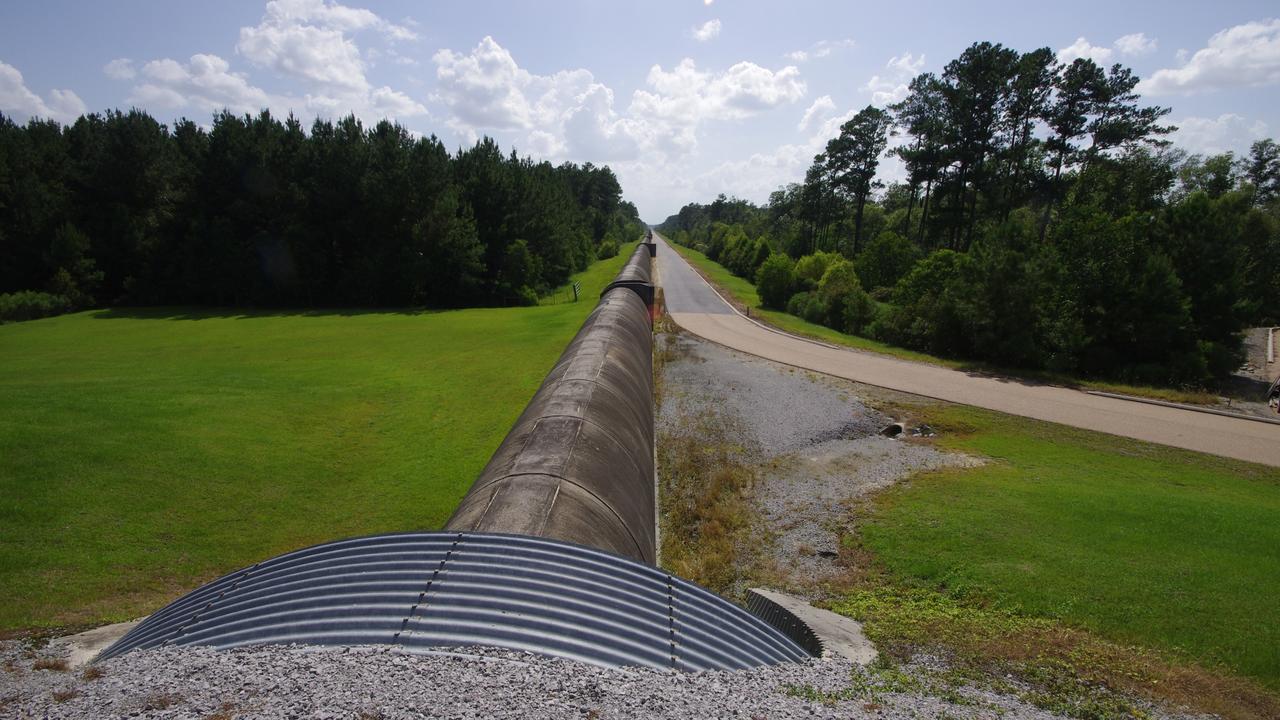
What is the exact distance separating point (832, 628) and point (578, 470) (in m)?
3.92

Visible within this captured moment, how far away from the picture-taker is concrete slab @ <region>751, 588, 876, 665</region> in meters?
6.18

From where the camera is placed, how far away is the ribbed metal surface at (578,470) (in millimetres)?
5449

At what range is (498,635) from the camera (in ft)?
12.6

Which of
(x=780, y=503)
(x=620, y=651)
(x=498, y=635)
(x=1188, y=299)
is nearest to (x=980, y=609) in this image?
(x=780, y=503)

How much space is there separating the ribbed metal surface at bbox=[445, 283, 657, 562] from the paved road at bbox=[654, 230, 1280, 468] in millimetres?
14464

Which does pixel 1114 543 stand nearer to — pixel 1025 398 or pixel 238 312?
pixel 1025 398

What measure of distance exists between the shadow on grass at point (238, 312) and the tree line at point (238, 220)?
1.77 metres

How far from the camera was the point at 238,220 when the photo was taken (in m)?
41.4

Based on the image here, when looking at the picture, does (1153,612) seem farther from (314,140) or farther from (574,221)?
(574,221)

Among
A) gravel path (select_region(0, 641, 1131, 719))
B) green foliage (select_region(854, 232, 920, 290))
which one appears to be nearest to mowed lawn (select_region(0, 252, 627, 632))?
gravel path (select_region(0, 641, 1131, 719))

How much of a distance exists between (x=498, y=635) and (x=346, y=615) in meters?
1.18

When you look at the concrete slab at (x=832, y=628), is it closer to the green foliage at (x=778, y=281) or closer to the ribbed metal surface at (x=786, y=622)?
the ribbed metal surface at (x=786, y=622)

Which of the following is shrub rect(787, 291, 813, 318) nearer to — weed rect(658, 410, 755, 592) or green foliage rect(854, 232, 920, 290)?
green foliage rect(854, 232, 920, 290)

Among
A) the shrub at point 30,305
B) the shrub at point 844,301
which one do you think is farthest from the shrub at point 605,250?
the shrub at point 30,305
